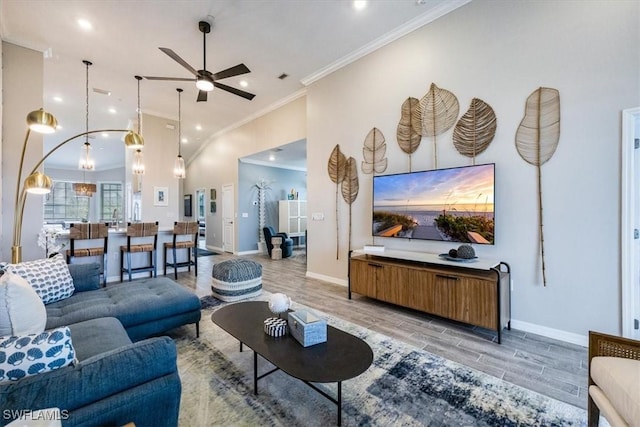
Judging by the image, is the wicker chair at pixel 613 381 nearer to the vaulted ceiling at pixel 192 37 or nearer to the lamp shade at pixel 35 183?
the vaulted ceiling at pixel 192 37

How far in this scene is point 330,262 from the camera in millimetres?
5098

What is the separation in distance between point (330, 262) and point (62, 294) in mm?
3624

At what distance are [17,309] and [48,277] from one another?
4.27 ft

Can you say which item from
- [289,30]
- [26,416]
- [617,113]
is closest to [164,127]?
[289,30]

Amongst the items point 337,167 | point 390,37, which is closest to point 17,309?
point 337,167

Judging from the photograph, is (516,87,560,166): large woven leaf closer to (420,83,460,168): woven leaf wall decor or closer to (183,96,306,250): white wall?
(420,83,460,168): woven leaf wall decor

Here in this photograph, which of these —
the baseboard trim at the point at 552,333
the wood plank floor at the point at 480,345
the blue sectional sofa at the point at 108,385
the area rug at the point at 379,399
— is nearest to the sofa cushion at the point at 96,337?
the blue sectional sofa at the point at 108,385

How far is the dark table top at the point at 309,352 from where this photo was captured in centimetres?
156

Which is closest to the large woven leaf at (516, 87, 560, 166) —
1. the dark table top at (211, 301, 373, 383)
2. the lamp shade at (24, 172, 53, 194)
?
the dark table top at (211, 301, 373, 383)

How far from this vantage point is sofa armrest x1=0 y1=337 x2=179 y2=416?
1.03 m

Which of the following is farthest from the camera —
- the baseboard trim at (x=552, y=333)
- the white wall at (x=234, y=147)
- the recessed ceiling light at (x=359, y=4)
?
the white wall at (x=234, y=147)

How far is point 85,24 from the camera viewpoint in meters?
3.69

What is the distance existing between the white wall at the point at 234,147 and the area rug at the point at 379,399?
486 cm

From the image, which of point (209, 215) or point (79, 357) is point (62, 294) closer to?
point (79, 357)
